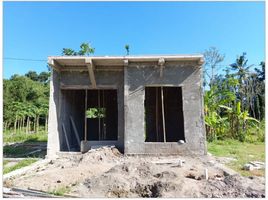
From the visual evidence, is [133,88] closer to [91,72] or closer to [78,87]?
[91,72]

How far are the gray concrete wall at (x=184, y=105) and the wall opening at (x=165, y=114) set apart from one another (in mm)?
2681

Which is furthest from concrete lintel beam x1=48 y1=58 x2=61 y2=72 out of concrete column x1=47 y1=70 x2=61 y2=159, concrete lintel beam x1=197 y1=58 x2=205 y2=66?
concrete lintel beam x1=197 y1=58 x2=205 y2=66

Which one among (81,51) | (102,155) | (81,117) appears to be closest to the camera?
(102,155)

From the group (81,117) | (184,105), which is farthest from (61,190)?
(81,117)

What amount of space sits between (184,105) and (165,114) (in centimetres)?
336

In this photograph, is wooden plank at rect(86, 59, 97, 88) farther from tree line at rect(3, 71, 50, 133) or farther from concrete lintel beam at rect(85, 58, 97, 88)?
tree line at rect(3, 71, 50, 133)

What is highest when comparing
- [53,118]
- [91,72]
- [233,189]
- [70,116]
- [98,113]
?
[91,72]

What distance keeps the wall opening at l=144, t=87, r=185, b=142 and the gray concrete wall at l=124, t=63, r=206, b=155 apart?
2.68m

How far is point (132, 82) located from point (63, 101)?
9.44 ft

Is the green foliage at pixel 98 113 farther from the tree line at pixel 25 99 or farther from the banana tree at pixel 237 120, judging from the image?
the banana tree at pixel 237 120

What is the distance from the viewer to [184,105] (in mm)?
8227

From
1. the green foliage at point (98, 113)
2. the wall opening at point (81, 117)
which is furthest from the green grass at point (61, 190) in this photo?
the green foliage at point (98, 113)

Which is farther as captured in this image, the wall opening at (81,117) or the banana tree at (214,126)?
the banana tree at (214,126)

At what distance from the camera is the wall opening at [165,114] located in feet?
36.7
